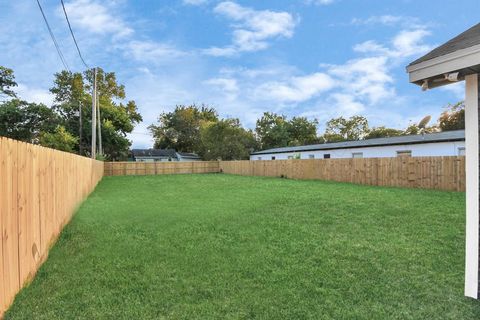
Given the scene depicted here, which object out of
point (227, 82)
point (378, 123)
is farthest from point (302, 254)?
point (378, 123)

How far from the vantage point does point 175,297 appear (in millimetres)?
3029

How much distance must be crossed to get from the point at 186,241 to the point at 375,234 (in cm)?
312

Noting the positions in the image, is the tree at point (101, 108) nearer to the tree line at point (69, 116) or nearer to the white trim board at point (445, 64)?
the tree line at point (69, 116)

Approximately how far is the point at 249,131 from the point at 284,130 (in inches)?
188

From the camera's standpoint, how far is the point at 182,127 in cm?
4738

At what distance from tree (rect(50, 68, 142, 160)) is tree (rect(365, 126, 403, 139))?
2840 centimetres

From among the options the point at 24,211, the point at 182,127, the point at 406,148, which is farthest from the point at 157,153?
the point at 24,211

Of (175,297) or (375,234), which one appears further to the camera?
(375,234)

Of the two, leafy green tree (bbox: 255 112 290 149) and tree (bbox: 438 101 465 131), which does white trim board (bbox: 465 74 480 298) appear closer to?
tree (bbox: 438 101 465 131)

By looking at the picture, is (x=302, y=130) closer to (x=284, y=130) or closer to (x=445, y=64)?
(x=284, y=130)

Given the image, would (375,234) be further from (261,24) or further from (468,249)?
(261,24)

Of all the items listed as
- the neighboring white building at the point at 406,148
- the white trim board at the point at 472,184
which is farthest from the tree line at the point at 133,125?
the white trim board at the point at 472,184

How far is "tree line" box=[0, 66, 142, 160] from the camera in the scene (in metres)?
26.1

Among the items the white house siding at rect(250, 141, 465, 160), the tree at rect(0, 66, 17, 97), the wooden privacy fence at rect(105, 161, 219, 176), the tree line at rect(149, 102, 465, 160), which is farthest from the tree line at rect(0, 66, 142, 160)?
the white house siding at rect(250, 141, 465, 160)
